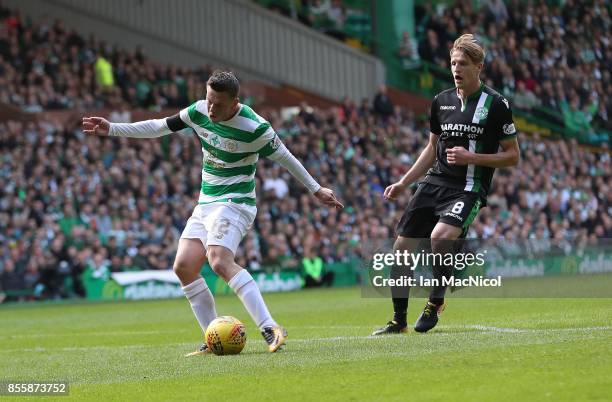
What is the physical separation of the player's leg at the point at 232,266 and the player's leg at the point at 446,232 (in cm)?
142

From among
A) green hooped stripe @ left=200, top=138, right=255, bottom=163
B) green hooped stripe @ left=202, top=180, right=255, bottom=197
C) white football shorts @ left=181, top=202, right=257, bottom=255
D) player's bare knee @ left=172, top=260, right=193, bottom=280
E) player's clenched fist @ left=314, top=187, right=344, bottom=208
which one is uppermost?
green hooped stripe @ left=200, top=138, right=255, bottom=163

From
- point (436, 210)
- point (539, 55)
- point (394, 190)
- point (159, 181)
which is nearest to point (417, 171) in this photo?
point (394, 190)

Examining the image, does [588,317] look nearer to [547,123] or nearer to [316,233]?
[316,233]

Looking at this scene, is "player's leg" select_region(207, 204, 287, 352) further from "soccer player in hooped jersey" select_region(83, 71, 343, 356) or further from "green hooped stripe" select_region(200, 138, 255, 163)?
"green hooped stripe" select_region(200, 138, 255, 163)

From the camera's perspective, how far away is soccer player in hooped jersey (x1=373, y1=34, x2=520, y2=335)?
10062mm

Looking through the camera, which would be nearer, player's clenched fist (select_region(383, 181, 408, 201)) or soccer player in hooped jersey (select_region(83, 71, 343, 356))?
soccer player in hooped jersey (select_region(83, 71, 343, 356))

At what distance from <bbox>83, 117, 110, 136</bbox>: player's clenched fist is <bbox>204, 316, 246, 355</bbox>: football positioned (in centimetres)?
190

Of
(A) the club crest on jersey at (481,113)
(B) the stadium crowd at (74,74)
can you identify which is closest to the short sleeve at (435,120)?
(A) the club crest on jersey at (481,113)

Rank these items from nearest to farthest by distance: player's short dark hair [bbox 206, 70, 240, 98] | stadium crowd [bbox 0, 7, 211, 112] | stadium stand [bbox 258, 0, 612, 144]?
player's short dark hair [bbox 206, 70, 240, 98], stadium crowd [bbox 0, 7, 211, 112], stadium stand [bbox 258, 0, 612, 144]

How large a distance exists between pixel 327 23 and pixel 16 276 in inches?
697

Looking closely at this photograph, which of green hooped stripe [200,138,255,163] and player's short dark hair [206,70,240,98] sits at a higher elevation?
player's short dark hair [206,70,240,98]

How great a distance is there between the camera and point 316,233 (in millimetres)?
27531

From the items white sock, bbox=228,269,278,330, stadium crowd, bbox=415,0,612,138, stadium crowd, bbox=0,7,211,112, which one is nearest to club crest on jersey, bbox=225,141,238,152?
white sock, bbox=228,269,278,330

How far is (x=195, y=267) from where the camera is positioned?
10086 mm
